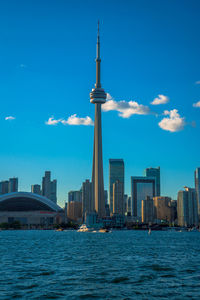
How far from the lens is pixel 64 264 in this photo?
159 feet

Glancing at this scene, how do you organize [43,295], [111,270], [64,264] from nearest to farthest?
[43,295]
[111,270]
[64,264]

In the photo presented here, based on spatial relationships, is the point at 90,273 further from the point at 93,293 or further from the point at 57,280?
the point at 93,293

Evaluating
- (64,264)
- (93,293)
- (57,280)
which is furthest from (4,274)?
(93,293)

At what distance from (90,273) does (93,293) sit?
10.2 meters

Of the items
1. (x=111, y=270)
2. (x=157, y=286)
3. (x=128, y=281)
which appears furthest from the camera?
(x=111, y=270)

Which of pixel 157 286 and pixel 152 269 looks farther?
pixel 152 269

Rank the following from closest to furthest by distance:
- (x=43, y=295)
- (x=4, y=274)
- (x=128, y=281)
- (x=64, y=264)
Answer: (x=43, y=295) → (x=128, y=281) → (x=4, y=274) → (x=64, y=264)

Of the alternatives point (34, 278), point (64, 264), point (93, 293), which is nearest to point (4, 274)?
point (34, 278)

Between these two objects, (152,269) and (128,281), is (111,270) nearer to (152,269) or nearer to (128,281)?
(152,269)

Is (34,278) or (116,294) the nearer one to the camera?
(116,294)

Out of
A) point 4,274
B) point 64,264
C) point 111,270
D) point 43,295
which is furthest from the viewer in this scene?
point 64,264

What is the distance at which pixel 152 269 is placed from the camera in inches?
1731

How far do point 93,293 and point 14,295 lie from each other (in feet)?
18.8

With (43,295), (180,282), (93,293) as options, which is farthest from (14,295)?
(180,282)
